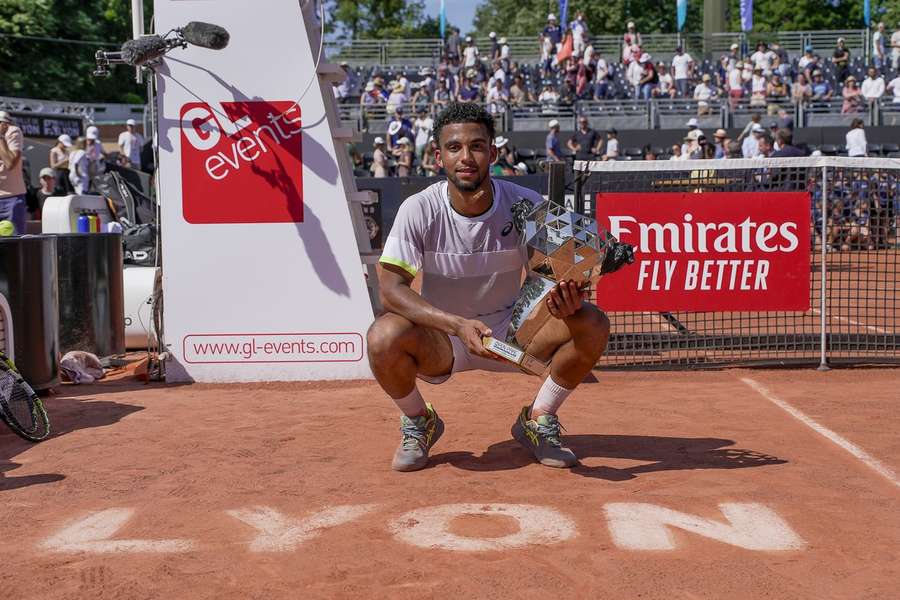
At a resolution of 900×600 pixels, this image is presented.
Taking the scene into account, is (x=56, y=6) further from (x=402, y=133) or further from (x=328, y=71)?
(x=328, y=71)

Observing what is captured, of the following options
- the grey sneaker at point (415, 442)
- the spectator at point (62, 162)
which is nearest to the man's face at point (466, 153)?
the grey sneaker at point (415, 442)

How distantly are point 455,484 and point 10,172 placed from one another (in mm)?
7860

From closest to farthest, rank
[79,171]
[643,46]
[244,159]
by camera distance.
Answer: [244,159]
[79,171]
[643,46]

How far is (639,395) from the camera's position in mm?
7363

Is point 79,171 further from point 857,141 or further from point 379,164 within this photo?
point 857,141

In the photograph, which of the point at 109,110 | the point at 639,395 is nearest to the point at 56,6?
the point at 109,110

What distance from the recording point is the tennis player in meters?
5.07

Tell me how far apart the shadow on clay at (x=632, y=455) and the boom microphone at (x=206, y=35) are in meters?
3.61

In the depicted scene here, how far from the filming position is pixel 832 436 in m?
5.95

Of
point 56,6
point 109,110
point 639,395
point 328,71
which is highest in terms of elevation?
point 56,6

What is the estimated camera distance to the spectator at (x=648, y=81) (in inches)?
1028

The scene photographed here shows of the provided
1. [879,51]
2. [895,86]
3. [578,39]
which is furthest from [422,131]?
[879,51]

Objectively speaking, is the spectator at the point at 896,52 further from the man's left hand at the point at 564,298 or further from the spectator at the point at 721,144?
the man's left hand at the point at 564,298

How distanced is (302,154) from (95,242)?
211 centimetres
